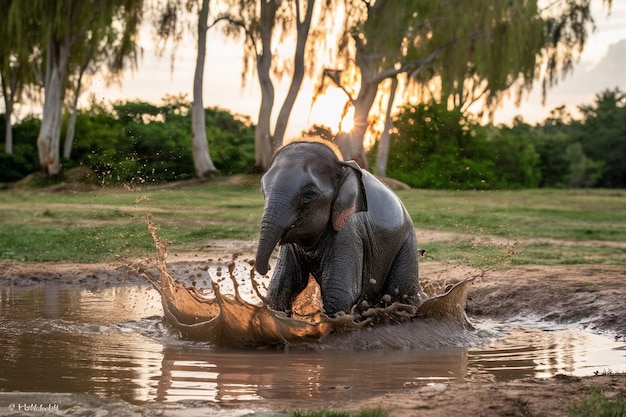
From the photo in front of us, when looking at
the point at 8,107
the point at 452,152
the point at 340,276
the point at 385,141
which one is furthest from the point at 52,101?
the point at 340,276

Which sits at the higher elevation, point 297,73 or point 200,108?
point 297,73

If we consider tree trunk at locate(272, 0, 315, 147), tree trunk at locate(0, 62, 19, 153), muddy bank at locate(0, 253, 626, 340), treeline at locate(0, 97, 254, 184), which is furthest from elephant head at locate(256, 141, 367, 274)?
tree trunk at locate(0, 62, 19, 153)

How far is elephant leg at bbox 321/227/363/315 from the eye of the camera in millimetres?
7625

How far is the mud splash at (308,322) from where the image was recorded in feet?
24.9

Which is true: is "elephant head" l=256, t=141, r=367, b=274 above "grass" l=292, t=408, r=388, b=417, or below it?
above

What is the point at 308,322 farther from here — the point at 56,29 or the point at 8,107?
the point at 8,107

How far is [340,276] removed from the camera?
7645mm

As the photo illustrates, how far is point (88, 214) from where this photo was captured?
64.4 feet

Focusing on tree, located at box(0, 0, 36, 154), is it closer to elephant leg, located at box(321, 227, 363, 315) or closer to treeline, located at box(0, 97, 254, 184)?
treeline, located at box(0, 97, 254, 184)

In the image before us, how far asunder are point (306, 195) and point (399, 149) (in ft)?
137

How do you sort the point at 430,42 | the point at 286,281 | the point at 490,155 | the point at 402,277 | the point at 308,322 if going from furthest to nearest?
the point at 490,155 → the point at 430,42 → the point at 402,277 → the point at 286,281 → the point at 308,322

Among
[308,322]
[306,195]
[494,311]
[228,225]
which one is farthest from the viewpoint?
[228,225]

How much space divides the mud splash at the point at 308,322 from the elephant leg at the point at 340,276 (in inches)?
3.9

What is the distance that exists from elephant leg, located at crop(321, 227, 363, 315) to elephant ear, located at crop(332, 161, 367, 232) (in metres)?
0.12
